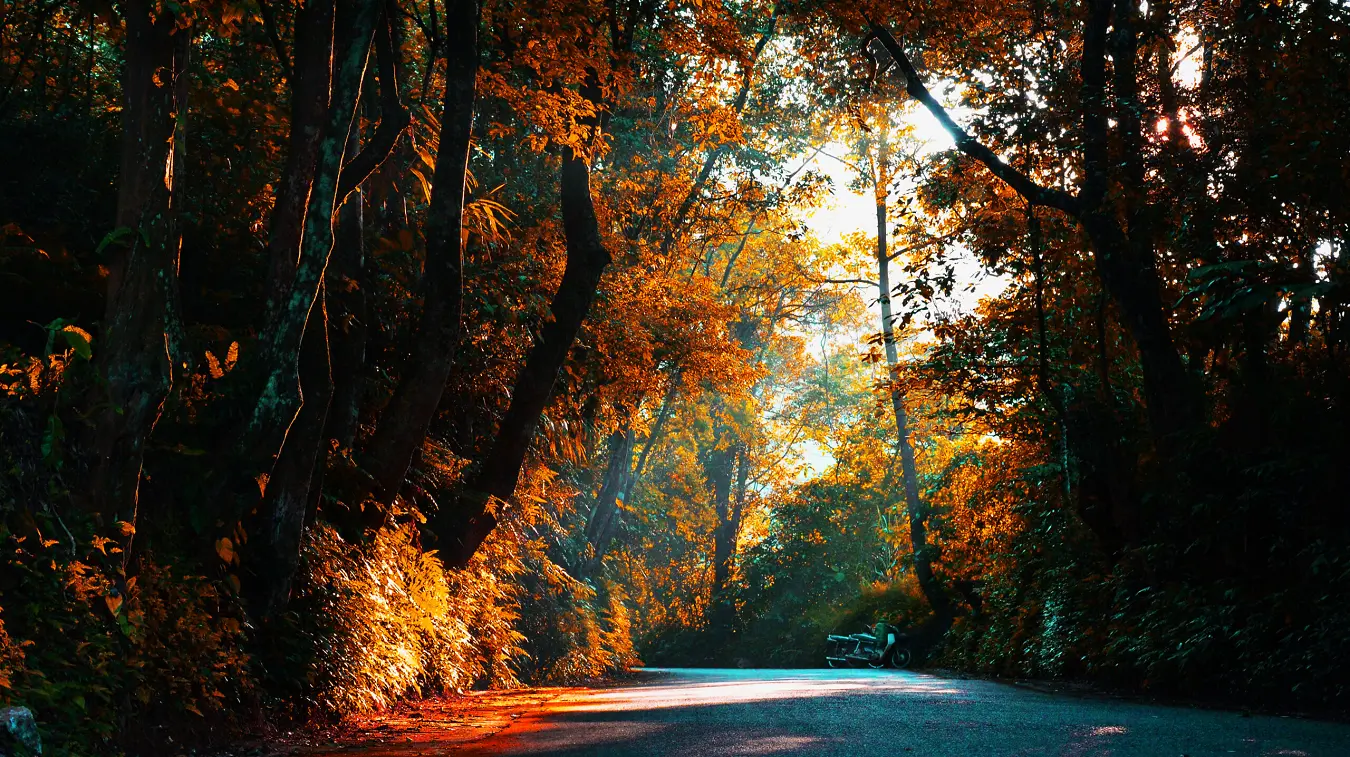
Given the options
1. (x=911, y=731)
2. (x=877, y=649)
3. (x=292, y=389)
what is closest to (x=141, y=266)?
(x=292, y=389)

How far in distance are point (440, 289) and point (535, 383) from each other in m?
3.55

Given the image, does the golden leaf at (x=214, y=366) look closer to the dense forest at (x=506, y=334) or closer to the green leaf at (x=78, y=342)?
the dense forest at (x=506, y=334)

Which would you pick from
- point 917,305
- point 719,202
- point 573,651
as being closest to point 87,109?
point 917,305

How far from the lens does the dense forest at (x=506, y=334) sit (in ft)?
23.4

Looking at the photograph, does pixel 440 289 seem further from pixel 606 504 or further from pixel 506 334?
pixel 606 504

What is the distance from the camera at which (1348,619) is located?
9.27 meters

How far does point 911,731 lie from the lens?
7570 millimetres

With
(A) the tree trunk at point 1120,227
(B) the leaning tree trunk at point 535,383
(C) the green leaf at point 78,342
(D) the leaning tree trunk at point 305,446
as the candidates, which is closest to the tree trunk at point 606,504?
(B) the leaning tree trunk at point 535,383

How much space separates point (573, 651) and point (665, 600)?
29.1 meters

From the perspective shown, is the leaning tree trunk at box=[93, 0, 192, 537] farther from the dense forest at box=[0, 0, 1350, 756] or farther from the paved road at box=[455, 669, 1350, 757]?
the paved road at box=[455, 669, 1350, 757]

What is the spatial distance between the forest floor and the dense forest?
2.64 feet

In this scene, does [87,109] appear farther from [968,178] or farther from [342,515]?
[968,178]

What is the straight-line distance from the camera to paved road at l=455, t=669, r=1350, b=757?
257 inches

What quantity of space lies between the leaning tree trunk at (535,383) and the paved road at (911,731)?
4.60 m
